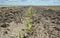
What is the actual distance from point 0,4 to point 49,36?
136 cm

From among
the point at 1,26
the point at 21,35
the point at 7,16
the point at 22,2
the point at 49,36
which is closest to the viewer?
the point at 21,35

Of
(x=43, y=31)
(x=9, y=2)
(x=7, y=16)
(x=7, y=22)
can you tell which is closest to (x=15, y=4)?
(x=9, y=2)

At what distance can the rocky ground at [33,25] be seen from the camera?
2.20 metres

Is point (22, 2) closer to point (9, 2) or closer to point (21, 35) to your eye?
point (9, 2)

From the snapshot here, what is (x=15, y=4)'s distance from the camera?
3301 millimetres

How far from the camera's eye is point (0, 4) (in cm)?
319

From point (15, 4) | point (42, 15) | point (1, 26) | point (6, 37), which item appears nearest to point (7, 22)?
point (1, 26)

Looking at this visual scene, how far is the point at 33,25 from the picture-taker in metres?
2.42

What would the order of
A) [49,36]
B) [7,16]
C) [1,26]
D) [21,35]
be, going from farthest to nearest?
[7,16]
[1,26]
[49,36]
[21,35]

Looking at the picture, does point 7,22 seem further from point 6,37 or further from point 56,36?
point 56,36

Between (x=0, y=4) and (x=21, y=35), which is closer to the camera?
(x=21, y=35)

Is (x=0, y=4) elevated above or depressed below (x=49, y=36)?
above

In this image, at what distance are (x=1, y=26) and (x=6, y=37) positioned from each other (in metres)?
0.29

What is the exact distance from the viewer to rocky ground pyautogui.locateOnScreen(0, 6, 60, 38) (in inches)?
86.7
